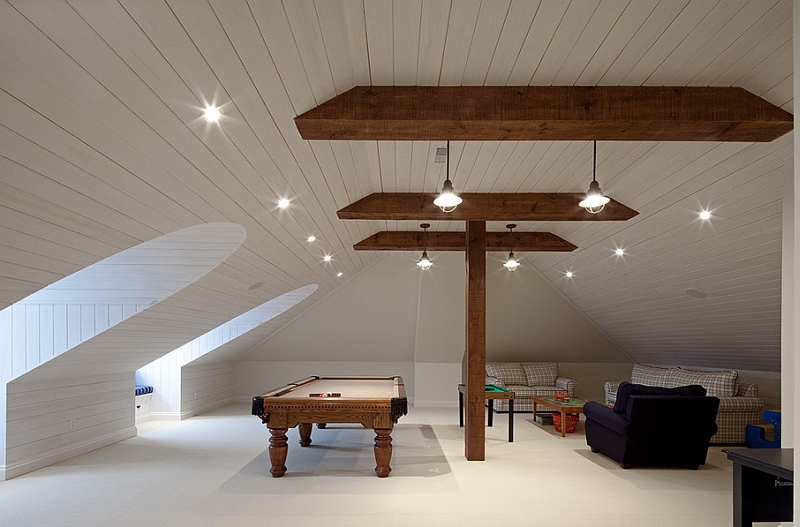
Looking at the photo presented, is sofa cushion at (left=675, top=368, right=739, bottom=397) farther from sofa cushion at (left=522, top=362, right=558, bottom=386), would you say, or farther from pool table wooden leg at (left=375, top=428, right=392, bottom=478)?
pool table wooden leg at (left=375, top=428, right=392, bottom=478)

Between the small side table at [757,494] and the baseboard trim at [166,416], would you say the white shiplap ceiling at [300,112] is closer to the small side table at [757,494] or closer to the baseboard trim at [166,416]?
the small side table at [757,494]

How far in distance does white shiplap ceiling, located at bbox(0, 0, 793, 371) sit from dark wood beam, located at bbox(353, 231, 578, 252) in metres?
1.89

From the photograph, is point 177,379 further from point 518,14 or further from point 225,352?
point 518,14

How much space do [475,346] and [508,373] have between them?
453 centimetres

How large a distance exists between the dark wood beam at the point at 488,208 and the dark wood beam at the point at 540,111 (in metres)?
2.32

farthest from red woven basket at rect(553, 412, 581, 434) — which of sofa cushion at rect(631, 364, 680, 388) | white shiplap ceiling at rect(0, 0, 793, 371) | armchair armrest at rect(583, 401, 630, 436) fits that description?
white shiplap ceiling at rect(0, 0, 793, 371)

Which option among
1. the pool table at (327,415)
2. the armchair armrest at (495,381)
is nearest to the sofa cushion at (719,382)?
the armchair armrest at (495,381)

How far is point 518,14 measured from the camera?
8.84ft

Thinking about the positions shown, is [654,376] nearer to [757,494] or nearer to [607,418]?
[607,418]

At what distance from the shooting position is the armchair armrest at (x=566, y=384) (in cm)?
1030

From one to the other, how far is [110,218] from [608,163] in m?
3.62

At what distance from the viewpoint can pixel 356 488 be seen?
5207 millimetres

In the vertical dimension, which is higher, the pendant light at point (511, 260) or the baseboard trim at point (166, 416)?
the pendant light at point (511, 260)

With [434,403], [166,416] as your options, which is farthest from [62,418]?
[434,403]
